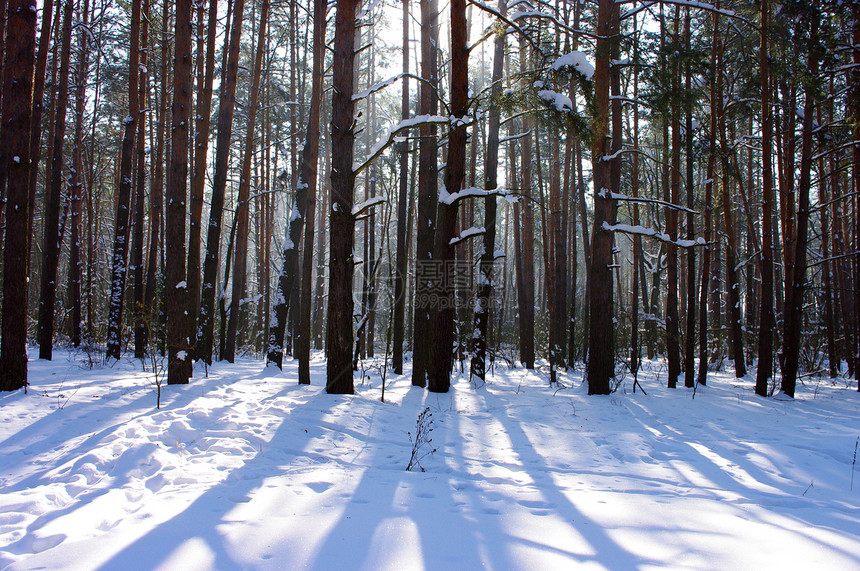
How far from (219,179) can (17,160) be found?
4382 mm

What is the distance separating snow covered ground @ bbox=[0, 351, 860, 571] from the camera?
2416 mm

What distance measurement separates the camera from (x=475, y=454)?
196 inches

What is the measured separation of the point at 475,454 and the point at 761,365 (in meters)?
7.89

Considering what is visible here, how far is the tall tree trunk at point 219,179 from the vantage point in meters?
10.0

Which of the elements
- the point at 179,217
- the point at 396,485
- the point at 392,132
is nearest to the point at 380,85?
the point at 392,132

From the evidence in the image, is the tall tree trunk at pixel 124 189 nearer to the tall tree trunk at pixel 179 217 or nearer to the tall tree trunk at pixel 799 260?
the tall tree trunk at pixel 179 217

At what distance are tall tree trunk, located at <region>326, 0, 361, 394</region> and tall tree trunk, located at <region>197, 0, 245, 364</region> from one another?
3925 mm

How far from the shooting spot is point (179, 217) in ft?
24.7

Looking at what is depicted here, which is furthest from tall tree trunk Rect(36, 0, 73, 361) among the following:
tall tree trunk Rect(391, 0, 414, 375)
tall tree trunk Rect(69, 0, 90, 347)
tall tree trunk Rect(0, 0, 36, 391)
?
tall tree trunk Rect(391, 0, 414, 375)

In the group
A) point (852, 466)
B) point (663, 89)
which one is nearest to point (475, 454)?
point (852, 466)

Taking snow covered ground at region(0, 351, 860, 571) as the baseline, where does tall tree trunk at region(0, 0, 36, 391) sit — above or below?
above

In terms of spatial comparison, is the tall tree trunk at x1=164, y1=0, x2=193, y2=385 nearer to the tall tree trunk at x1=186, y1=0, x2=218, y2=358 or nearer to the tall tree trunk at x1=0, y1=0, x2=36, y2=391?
the tall tree trunk at x1=186, y1=0, x2=218, y2=358

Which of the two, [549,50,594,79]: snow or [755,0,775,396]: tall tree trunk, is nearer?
[549,50,594,79]: snow

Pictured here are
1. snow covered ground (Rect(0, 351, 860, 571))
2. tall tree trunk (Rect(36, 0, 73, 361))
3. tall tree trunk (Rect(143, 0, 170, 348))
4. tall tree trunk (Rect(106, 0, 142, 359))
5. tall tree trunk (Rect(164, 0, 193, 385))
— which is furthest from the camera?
tall tree trunk (Rect(143, 0, 170, 348))
